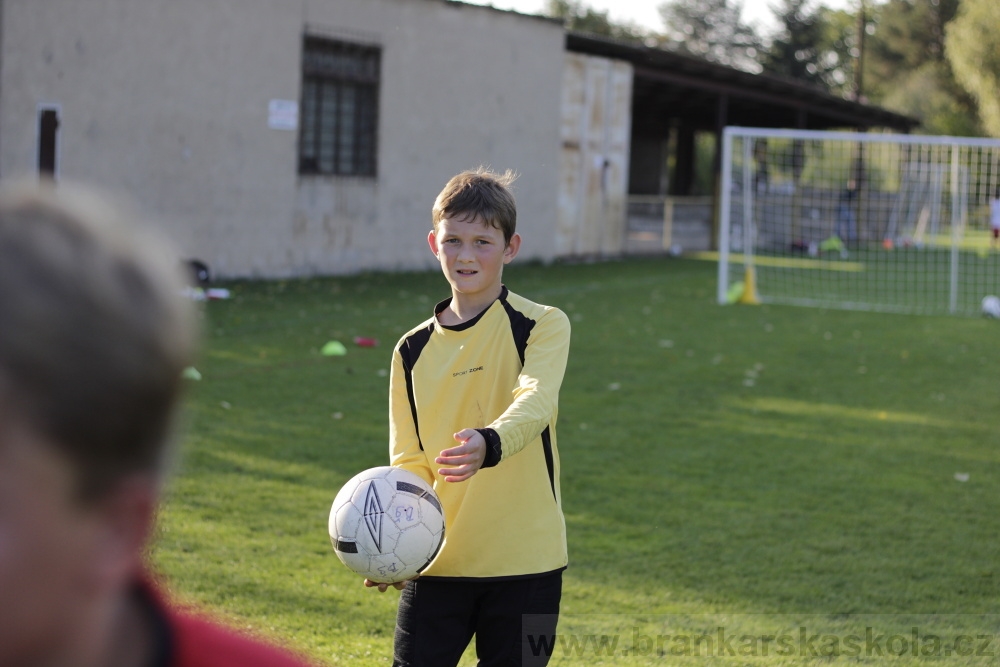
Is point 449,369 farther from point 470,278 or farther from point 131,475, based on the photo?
point 131,475

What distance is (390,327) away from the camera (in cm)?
1257

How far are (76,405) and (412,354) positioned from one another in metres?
2.47

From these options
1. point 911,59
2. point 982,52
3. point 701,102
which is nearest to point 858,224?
point 701,102

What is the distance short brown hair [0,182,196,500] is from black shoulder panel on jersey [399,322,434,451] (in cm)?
242

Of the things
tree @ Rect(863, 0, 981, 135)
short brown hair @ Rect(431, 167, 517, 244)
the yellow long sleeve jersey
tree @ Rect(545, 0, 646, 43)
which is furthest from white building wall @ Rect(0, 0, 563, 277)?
tree @ Rect(863, 0, 981, 135)

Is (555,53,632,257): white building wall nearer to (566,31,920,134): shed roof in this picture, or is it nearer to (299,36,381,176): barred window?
(566,31,920,134): shed roof

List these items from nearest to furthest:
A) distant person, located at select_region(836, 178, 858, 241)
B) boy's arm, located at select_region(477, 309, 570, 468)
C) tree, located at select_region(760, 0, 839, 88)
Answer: boy's arm, located at select_region(477, 309, 570, 468), distant person, located at select_region(836, 178, 858, 241), tree, located at select_region(760, 0, 839, 88)

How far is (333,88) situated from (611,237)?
846 cm

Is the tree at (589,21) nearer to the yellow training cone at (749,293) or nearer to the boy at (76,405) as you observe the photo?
the yellow training cone at (749,293)

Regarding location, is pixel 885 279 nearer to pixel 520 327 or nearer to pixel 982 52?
pixel 520 327

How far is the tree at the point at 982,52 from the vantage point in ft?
160

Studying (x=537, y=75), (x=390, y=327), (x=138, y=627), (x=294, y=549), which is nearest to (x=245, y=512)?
(x=294, y=549)

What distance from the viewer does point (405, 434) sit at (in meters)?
3.19

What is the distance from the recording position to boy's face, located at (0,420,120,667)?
737 millimetres
